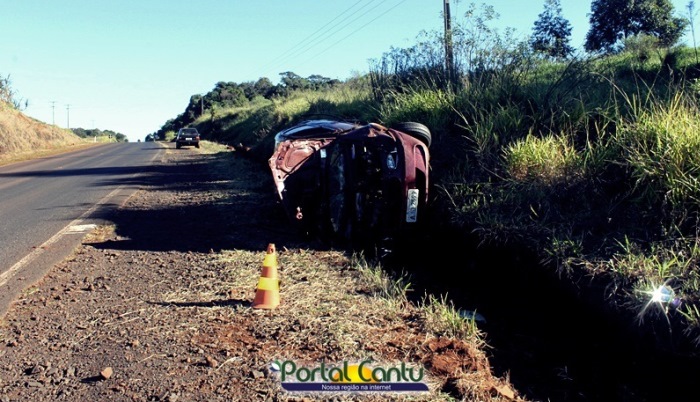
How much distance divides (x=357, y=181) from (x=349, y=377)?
13.2 feet

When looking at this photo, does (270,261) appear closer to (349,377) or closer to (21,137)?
(349,377)

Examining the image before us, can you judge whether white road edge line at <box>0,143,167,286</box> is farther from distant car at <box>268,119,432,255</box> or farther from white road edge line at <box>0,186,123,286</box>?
distant car at <box>268,119,432,255</box>

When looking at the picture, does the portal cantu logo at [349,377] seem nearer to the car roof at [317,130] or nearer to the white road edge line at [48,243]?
the white road edge line at [48,243]

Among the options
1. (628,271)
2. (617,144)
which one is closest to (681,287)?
(628,271)

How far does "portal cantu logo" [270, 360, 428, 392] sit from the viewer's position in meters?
3.98

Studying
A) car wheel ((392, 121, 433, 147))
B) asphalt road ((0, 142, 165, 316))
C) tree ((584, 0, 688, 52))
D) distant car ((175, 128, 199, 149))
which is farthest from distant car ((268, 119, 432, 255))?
distant car ((175, 128, 199, 149))

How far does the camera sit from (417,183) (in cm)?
730

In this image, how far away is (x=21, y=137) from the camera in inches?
1698

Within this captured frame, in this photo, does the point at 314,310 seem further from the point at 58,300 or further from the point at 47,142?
the point at 47,142

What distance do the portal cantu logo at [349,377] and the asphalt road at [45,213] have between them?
121 inches

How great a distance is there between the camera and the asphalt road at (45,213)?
24.0ft

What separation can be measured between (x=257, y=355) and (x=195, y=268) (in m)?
2.85

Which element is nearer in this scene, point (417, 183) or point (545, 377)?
point (545, 377)

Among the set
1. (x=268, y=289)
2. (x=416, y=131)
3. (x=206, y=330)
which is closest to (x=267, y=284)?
(x=268, y=289)
